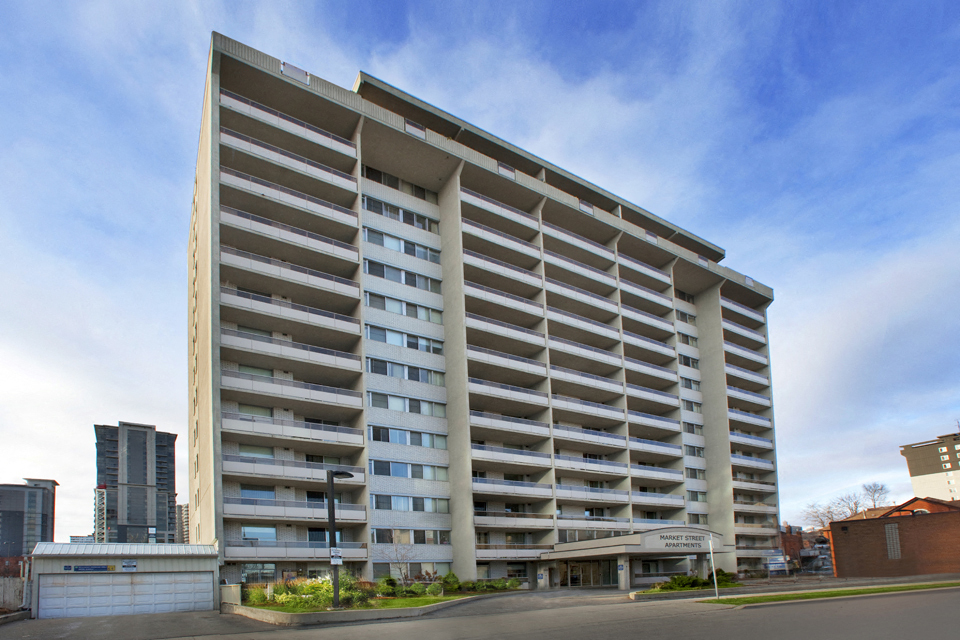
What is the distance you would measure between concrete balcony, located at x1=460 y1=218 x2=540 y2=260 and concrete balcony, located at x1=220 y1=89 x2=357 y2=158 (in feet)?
36.3

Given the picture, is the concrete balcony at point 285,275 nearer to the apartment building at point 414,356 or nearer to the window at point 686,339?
the apartment building at point 414,356

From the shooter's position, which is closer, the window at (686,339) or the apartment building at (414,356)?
the apartment building at (414,356)

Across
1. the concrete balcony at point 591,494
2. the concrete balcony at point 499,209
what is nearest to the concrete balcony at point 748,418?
the concrete balcony at point 591,494

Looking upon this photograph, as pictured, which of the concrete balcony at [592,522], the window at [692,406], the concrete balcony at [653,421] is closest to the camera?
the concrete balcony at [592,522]

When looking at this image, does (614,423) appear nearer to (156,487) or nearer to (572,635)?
(572,635)

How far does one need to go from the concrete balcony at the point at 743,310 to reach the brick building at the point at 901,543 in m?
26.0

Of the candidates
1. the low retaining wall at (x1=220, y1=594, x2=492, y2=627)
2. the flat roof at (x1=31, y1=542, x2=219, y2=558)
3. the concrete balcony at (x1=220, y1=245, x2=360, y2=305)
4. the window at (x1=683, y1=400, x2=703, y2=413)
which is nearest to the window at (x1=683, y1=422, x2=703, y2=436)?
the window at (x1=683, y1=400, x2=703, y2=413)

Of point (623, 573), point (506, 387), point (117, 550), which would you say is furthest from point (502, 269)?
point (117, 550)

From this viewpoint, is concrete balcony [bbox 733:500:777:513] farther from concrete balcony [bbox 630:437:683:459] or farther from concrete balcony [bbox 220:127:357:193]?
concrete balcony [bbox 220:127:357:193]

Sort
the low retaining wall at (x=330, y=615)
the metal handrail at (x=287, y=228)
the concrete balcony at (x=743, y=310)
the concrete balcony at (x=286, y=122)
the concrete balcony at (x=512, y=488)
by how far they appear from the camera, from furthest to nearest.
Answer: the concrete balcony at (x=743, y=310) → the concrete balcony at (x=512, y=488) → the concrete balcony at (x=286, y=122) → the metal handrail at (x=287, y=228) → the low retaining wall at (x=330, y=615)

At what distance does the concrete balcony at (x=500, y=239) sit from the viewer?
5659cm

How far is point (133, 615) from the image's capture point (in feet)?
110

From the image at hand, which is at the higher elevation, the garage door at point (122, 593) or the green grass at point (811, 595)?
the garage door at point (122, 593)

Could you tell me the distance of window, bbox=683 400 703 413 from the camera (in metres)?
A: 75.3
